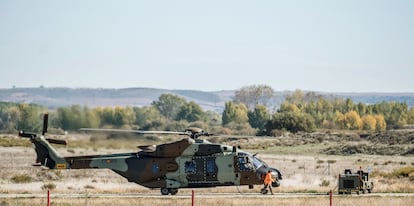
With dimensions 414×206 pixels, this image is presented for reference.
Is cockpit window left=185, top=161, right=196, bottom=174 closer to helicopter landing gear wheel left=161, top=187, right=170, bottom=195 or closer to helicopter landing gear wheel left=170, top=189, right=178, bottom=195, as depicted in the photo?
helicopter landing gear wheel left=170, top=189, right=178, bottom=195

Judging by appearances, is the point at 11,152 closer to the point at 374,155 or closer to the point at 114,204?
the point at 374,155

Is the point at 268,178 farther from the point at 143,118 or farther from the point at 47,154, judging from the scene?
the point at 143,118

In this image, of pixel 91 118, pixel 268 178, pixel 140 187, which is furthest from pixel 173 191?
pixel 91 118

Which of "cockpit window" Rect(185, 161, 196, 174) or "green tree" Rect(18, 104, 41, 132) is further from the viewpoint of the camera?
"green tree" Rect(18, 104, 41, 132)

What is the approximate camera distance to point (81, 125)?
184 ft

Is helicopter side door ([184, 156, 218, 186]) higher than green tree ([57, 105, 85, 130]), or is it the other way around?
green tree ([57, 105, 85, 130])

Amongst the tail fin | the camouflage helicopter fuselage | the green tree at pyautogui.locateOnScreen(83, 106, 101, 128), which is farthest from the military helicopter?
the green tree at pyautogui.locateOnScreen(83, 106, 101, 128)

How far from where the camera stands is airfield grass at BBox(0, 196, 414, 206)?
41625 mm

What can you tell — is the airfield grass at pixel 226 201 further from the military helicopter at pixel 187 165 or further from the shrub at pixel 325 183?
the shrub at pixel 325 183

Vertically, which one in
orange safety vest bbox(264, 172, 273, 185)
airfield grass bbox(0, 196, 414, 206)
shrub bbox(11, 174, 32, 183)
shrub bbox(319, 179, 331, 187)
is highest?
orange safety vest bbox(264, 172, 273, 185)

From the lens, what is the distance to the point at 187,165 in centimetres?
4628

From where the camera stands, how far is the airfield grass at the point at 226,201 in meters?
41.6

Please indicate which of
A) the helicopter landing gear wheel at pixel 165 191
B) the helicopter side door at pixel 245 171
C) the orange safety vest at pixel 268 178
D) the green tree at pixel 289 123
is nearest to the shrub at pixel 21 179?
the helicopter landing gear wheel at pixel 165 191

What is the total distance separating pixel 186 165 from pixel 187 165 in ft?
0.18
